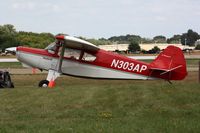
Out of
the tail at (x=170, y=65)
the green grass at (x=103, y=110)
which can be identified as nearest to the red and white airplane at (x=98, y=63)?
the tail at (x=170, y=65)

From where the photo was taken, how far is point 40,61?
19703mm

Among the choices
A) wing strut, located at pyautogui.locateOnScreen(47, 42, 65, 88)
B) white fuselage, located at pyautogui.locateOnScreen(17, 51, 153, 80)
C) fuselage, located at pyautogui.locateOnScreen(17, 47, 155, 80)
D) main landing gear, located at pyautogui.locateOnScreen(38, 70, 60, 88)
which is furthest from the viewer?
white fuselage, located at pyautogui.locateOnScreen(17, 51, 153, 80)

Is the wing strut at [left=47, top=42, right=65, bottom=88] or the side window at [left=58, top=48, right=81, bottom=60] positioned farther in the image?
the side window at [left=58, top=48, right=81, bottom=60]

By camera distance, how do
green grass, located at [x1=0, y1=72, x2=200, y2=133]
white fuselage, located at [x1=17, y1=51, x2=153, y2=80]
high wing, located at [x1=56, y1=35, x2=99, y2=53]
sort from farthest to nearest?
white fuselage, located at [x1=17, y1=51, x2=153, y2=80]
high wing, located at [x1=56, y1=35, x2=99, y2=53]
green grass, located at [x1=0, y1=72, x2=200, y2=133]

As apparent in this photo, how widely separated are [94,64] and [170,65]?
349 cm

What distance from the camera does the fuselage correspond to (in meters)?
19.5

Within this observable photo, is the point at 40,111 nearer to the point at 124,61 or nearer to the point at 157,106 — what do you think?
the point at 157,106

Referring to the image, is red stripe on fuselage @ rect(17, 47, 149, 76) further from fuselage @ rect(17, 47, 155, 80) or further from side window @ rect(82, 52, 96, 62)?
side window @ rect(82, 52, 96, 62)

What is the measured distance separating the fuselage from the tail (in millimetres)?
448

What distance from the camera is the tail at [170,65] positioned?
19328 millimetres

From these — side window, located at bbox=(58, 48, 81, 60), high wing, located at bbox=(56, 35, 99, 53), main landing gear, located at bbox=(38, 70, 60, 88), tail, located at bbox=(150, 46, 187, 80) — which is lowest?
main landing gear, located at bbox=(38, 70, 60, 88)

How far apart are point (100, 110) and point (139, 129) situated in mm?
2932

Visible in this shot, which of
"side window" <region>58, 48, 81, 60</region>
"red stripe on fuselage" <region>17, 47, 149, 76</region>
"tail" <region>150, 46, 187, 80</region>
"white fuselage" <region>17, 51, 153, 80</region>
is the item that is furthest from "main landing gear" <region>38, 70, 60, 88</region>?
"tail" <region>150, 46, 187, 80</region>

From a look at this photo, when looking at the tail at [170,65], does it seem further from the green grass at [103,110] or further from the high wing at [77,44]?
the green grass at [103,110]
